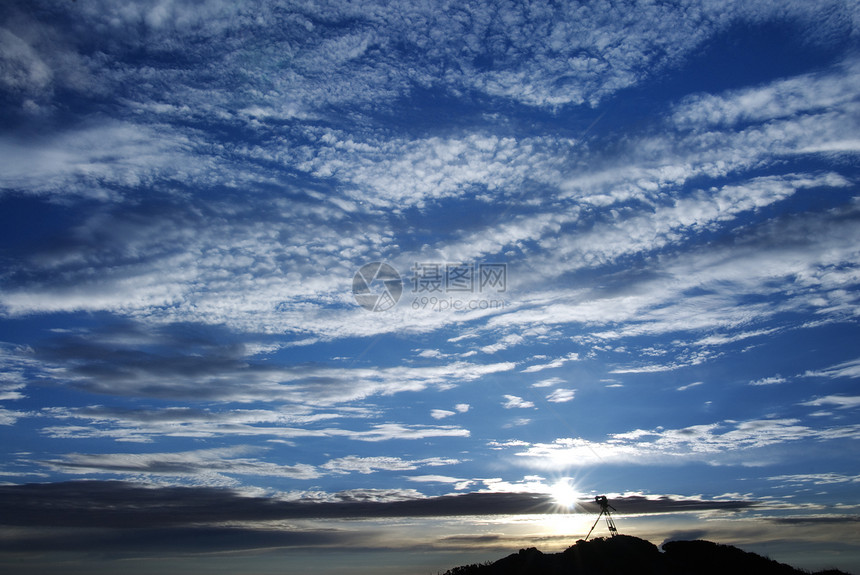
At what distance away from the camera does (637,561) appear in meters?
53.5

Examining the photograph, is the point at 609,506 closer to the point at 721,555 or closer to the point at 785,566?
the point at 721,555

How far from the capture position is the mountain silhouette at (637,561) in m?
53.1

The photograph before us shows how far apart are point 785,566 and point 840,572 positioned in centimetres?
605

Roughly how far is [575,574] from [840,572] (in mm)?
26911

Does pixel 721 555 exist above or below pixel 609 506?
below

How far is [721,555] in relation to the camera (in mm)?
56031

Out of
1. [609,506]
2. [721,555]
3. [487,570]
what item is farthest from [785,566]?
[487,570]

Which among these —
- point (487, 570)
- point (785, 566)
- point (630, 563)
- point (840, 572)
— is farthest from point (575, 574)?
point (840, 572)

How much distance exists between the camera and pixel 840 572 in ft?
187

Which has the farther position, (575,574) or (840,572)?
(840,572)

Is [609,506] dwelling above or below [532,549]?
above

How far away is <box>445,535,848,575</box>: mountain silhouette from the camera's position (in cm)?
5309

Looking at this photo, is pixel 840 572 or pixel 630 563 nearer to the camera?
pixel 630 563

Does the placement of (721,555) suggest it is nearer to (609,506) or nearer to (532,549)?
(609,506)
